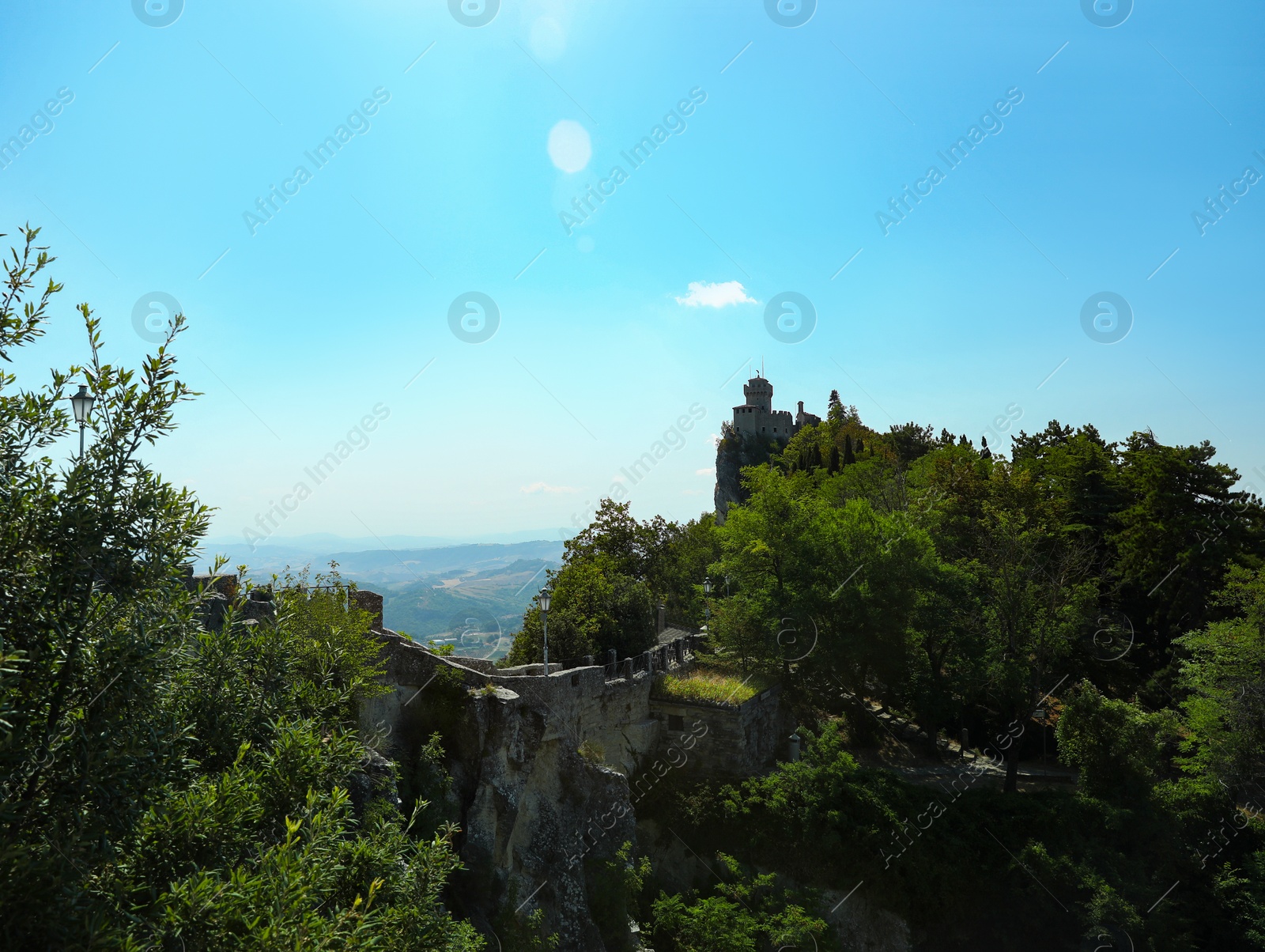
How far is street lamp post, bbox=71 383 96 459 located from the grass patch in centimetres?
1967

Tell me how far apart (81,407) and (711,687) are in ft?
68.5

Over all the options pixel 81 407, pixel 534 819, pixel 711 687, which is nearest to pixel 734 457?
pixel 711 687

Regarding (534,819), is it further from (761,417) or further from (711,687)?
(761,417)

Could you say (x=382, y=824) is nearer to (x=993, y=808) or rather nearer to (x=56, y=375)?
(x=56, y=375)

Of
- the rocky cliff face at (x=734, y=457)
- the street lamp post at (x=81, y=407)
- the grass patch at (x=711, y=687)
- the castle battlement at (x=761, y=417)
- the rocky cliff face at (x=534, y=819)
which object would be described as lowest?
the rocky cliff face at (x=534, y=819)

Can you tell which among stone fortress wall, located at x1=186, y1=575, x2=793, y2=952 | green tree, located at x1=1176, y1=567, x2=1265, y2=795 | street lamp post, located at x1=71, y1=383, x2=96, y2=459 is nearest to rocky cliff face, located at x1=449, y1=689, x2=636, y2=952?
stone fortress wall, located at x1=186, y1=575, x2=793, y2=952

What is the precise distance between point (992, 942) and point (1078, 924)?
2419mm

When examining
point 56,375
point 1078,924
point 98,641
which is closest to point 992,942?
point 1078,924

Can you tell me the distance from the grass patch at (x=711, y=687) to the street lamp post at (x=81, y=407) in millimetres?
19671

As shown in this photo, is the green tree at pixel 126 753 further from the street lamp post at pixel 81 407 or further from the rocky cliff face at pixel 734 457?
the rocky cliff face at pixel 734 457

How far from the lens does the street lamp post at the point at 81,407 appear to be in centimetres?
665

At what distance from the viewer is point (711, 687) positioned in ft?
80.3

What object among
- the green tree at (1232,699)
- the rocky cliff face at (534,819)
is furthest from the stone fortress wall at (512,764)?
the green tree at (1232,699)

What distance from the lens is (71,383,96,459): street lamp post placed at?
6648mm
